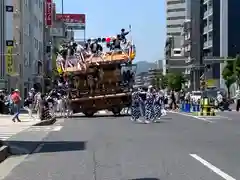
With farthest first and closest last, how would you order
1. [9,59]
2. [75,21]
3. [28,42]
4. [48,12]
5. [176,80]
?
1. [75,21]
2. [176,80]
3. [48,12]
4. [28,42]
5. [9,59]

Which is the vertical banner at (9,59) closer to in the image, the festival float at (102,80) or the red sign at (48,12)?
the festival float at (102,80)

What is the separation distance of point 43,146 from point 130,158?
4.97 metres

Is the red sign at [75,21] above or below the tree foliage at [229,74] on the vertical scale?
above

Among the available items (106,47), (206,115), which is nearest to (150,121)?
(206,115)

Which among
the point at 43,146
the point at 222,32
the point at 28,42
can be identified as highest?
the point at 222,32

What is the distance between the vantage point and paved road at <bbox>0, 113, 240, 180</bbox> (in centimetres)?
1184

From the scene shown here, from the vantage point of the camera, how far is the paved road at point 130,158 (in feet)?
38.9

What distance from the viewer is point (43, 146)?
61.3ft

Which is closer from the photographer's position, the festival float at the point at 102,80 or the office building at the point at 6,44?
the festival float at the point at 102,80

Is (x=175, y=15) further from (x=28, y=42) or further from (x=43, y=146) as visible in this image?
(x=43, y=146)

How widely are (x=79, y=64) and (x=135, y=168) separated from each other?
96.3 feet

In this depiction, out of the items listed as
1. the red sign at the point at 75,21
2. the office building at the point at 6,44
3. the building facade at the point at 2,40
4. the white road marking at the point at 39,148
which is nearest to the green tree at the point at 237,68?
the office building at the point at 6,44

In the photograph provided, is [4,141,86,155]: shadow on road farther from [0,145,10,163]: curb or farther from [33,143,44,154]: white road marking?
[0,145,10,163]: curb

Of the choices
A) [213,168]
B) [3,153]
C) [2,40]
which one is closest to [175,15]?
[2,40]
